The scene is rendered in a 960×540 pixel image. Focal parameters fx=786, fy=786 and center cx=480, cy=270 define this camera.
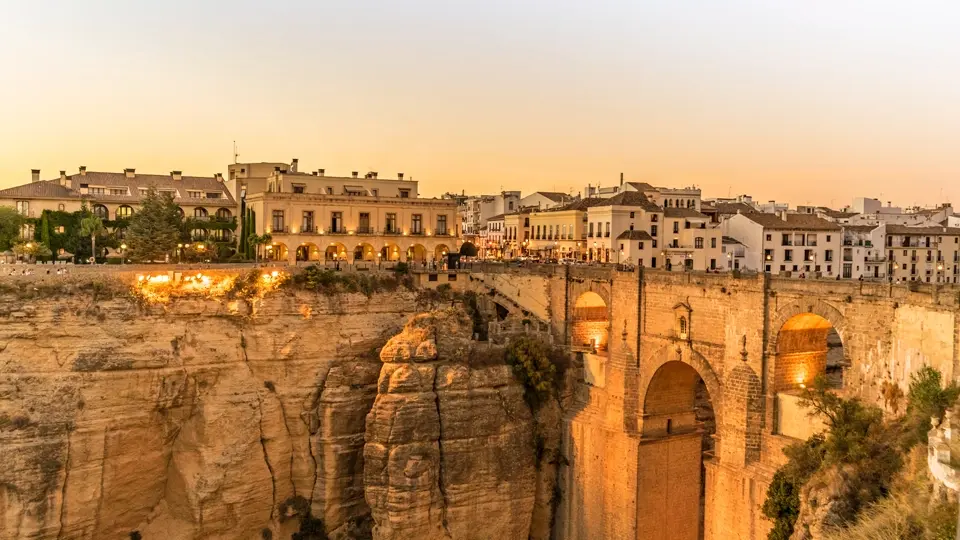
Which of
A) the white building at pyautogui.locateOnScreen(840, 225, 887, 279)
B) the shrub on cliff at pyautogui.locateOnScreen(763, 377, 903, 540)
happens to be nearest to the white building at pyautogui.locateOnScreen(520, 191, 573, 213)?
the white building at pyautogui.locateOnScreen(840, 225, 887, 279)

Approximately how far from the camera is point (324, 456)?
4062 cm

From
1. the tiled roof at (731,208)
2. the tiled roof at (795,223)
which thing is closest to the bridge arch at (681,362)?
the tiled roof at (795,223)

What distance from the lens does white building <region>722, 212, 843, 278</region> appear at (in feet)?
202

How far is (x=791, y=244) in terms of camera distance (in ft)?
202

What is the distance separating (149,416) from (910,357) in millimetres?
32722

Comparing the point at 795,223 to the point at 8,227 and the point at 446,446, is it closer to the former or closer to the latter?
the point at 446,446

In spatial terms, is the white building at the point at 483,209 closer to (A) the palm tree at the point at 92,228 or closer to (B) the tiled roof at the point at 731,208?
(B) the tiled roof at the point at 731,208

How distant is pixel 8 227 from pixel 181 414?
19.1 meters

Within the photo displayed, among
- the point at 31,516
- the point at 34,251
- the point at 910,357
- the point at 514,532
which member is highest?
the point at 34,251

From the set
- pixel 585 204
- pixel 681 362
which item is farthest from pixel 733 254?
pixel 681 362

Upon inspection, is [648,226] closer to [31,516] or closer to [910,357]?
[910,357]

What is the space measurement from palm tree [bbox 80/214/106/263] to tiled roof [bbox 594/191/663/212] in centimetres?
3666

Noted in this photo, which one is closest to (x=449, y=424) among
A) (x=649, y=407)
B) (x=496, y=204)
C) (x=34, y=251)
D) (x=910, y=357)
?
(x=649, y=407)

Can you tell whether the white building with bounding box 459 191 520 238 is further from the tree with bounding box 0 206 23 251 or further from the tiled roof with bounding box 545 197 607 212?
the tree with bounding box 0 206 23 251
